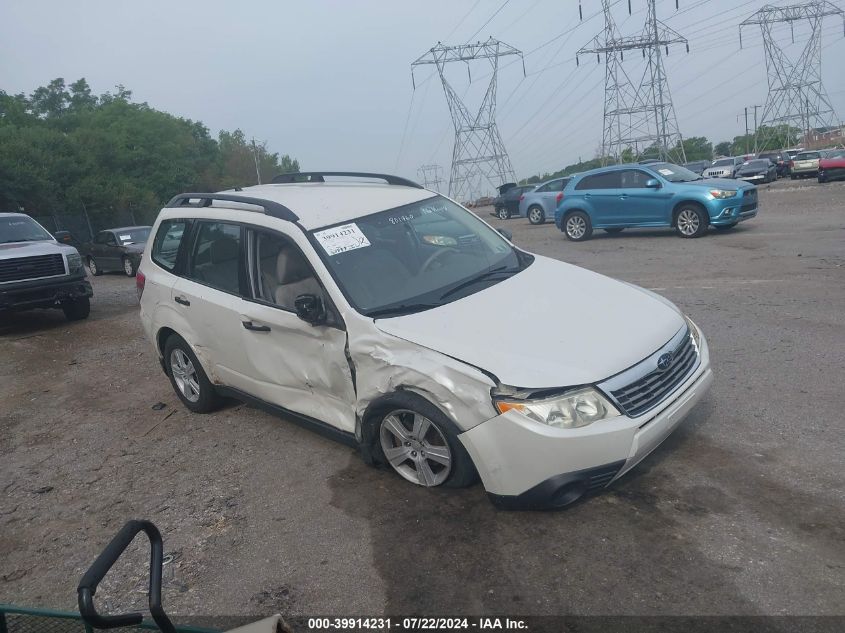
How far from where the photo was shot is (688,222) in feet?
49.1

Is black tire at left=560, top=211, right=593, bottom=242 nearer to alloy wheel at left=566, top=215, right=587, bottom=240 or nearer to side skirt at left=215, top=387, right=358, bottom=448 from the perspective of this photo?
A: alloy wheel at left=566, top=215, right=587, bottom=240

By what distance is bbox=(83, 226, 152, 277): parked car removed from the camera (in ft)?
64.0

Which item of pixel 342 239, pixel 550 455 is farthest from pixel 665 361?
pixel 342 239

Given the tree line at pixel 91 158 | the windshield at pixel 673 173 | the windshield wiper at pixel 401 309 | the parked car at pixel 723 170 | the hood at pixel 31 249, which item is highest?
the tree line at pixel 91 158

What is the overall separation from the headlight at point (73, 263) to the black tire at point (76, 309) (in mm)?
598

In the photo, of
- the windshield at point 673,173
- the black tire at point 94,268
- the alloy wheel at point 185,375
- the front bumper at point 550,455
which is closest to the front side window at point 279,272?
the alloy wheel at point 185,375

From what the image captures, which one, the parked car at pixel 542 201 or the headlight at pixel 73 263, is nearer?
the headlight at pixel 73 263

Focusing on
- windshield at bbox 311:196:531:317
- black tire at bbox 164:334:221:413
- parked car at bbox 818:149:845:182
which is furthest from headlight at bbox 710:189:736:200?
parked car at bbox 818:149:845:182

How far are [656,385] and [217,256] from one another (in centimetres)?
340

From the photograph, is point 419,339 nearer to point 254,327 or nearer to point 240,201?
point 254,327

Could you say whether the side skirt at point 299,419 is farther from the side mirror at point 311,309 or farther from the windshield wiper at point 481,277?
the windshield wiper at point 481,277

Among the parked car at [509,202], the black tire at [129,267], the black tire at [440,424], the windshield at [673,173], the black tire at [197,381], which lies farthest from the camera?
the parked car at [509,202]

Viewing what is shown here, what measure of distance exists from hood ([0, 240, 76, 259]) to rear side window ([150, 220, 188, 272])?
6.01 metres

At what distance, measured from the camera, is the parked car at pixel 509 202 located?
95.2 feet
